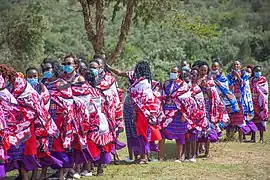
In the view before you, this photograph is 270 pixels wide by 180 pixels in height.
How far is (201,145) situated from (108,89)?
3.30m

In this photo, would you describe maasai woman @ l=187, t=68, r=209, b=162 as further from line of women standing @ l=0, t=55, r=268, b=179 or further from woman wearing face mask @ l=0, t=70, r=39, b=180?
woman wearing face mask @ l=0, t=70, r=39, b=180

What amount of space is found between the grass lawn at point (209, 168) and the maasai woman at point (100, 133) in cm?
35

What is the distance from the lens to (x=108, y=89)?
905 centimetres

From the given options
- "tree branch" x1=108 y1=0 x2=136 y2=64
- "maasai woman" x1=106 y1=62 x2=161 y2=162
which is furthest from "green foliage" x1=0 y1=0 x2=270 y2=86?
"maasai woman" x1=106 y1=62 x2=161 y2=162

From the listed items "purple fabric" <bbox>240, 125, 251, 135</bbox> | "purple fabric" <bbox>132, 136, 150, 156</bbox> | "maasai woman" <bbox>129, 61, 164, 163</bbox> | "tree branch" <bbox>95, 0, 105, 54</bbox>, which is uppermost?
"tree branch" <bbox>95, 0, 105, 54</bbox>

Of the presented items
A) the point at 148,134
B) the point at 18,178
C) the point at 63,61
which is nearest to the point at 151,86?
the point at 148,134

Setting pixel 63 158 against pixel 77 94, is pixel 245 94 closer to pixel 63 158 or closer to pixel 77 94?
pixel 77 94

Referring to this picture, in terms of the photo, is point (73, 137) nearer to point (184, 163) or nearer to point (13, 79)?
point (13, 79)

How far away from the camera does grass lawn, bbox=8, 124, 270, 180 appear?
343 inches

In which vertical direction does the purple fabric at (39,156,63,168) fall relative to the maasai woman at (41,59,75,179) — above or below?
below

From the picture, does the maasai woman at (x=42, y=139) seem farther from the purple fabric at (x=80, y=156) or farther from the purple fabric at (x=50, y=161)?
the purple fabric at (x=80, y=156)

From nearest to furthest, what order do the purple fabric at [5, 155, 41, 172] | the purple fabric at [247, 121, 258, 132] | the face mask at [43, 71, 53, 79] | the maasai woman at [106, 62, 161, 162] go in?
the purple fabric at [5, 155, 41, 172], the face mask at [43, 71, 53, 79], the maasai woman at [106, 62, 161, 162], the purple fabric at [247, 121, 258, 132]

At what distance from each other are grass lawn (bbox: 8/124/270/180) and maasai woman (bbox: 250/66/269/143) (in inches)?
69.4

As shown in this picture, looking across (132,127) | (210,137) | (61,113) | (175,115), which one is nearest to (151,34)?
(210,137)
